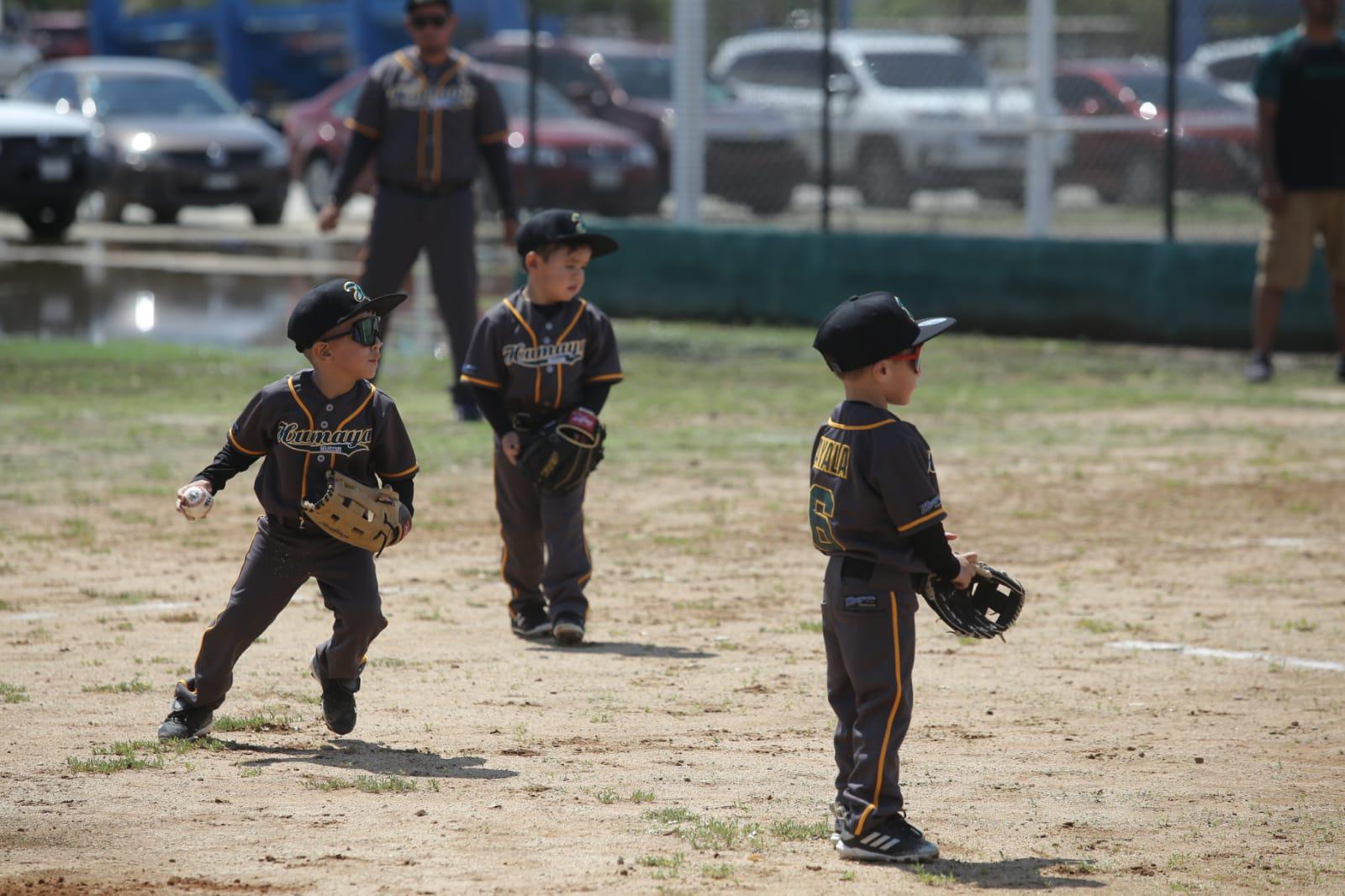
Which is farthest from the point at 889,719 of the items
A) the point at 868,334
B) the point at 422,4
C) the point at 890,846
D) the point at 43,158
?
the point at 43,158

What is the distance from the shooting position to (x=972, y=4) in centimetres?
1806

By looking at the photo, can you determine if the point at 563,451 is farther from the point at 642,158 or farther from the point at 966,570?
the point at 642,158

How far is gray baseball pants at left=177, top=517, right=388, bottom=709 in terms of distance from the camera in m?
5.41

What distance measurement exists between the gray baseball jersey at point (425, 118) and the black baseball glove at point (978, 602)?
21.3ft

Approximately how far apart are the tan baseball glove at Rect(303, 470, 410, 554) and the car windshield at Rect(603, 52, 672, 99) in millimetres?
18401

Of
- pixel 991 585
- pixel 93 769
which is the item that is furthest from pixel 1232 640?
pixel 93 769

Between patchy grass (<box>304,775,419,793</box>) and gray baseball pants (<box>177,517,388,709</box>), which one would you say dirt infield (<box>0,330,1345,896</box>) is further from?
gray baseball pants (<box>177,517,388,709</box>)

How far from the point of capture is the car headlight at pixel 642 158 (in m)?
21.6

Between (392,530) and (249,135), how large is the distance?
19.0m

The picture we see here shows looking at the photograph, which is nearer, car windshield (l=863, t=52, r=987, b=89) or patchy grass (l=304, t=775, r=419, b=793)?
patchy grass (l=304, t=775, r=419, b=793)

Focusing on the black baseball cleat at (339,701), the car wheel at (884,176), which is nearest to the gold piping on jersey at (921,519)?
the black baseball cleat at (339,701)

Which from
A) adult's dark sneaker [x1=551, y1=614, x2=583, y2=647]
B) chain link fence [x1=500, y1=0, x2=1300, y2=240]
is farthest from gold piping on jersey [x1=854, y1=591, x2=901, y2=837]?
chain link fence [x1=500, y1=0, x2=1300, y2=240]

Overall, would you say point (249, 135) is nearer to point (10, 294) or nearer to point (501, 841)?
point (10, 294)

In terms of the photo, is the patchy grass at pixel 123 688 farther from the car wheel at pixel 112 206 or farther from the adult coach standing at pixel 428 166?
the car wheel at pixel 112 206
